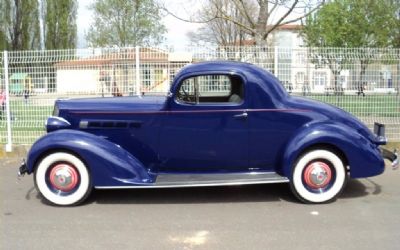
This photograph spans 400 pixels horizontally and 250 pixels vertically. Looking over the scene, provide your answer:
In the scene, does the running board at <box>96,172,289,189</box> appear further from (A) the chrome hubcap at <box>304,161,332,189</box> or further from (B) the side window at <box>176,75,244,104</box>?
(B) the side window at <box>176,75,244,104</box>

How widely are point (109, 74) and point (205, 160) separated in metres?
4.28

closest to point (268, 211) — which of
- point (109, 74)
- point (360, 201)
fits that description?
point (360, 201)

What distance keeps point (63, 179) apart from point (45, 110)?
4150 mm

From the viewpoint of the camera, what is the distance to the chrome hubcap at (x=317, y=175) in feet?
19.4

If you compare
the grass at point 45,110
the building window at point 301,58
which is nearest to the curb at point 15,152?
the grass at point 45,110

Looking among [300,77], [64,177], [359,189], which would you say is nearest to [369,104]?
[300,77]

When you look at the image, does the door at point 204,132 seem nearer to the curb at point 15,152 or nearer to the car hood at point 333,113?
the car hood at point 333,113

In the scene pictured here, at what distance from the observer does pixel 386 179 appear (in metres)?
7.20

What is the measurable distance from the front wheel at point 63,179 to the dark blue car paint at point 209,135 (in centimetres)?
12

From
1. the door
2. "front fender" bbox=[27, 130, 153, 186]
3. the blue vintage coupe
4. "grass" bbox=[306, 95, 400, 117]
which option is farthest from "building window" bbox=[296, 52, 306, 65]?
"front fender" bbox=[27, 130, 153, 186]

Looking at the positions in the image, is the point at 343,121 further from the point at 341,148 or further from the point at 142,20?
the point at 142,20

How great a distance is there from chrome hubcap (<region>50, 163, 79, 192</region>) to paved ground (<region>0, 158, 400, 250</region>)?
0.28 m

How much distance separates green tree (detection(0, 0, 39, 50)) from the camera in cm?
4226

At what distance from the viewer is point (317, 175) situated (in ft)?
19.3
